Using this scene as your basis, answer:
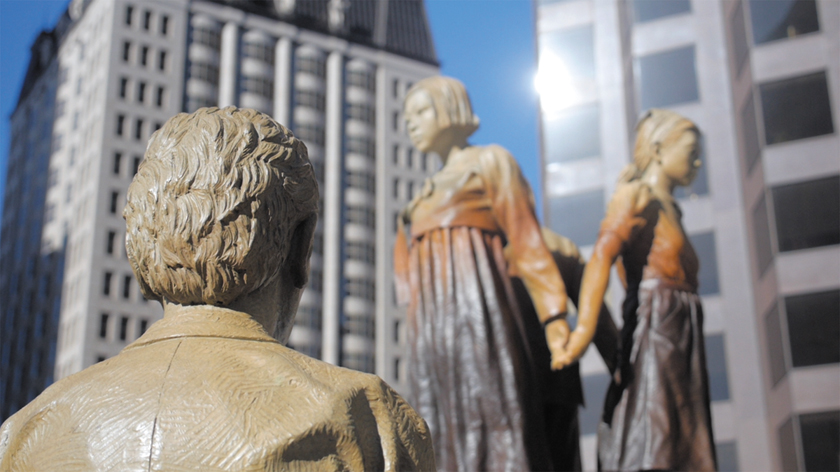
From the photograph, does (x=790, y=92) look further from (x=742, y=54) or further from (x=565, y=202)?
(x=565, y=202)

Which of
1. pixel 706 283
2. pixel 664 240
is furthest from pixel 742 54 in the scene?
pixel 664 240

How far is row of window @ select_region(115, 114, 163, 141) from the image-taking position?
57156 millimetres

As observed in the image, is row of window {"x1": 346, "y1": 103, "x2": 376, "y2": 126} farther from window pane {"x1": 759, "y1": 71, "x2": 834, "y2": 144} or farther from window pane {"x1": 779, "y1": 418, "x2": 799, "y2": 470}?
window pane {"x1": 779, "y1": 418, "x2": 799, "y2": 470}

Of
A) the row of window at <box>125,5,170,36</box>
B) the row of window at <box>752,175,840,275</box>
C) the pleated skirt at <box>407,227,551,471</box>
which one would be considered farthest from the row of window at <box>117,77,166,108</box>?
the pleated skirt at <box>407,227,551,471</box>

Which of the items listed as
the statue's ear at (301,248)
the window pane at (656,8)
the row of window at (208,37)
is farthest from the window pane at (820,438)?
the row of window at (208,37)

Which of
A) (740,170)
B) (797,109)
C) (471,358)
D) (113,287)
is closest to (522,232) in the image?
(471,358)

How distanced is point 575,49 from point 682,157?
966 inches

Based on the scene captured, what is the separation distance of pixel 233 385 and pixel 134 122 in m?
57.8

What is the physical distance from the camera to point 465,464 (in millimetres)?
6277

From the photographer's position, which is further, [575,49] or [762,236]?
[575,49]

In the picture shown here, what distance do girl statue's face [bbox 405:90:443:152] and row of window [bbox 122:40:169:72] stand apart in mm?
54063

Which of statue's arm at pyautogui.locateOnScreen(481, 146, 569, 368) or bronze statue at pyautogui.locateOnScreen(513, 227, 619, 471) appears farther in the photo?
bronze statue at pyautogui.locateOnScreen(513, 227, 619, 471)

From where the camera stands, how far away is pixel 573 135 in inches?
1202

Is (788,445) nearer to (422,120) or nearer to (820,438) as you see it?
(820,438)
